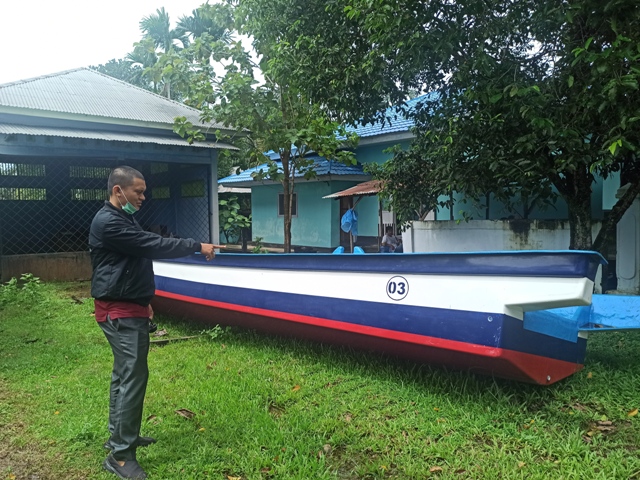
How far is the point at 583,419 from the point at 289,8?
6064mm

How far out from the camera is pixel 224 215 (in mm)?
19141

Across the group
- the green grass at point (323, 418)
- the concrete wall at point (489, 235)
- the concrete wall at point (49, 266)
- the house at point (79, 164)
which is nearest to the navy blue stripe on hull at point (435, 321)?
the green grass at point (323, 418)

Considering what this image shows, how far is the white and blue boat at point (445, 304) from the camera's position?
11.1 feet

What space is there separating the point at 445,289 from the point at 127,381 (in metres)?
2.22

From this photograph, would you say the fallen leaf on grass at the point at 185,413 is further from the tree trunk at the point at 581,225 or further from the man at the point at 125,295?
the tree trunk at the point at 581,225

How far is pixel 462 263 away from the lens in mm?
3658

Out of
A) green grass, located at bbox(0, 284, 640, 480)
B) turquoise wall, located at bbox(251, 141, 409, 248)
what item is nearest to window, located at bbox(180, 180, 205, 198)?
turquoise wall, located at bbox(251, 141, 409, 248)

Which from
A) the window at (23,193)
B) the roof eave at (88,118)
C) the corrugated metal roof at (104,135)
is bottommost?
the window at (23,193)

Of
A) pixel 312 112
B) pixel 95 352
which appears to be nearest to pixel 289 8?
pixel 312 112

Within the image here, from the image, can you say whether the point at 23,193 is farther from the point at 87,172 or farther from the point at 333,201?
the point at 333,201

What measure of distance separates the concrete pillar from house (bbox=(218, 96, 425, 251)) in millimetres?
6591

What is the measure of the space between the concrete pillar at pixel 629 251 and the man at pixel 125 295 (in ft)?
22.4

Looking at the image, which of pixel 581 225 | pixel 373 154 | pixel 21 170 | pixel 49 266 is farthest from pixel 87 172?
pixel 581 225

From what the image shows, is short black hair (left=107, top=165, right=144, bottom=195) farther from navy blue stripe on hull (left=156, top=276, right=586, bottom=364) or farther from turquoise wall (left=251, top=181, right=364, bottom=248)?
turquoise wall (left=251, top=181, right=364, bottom=248)
